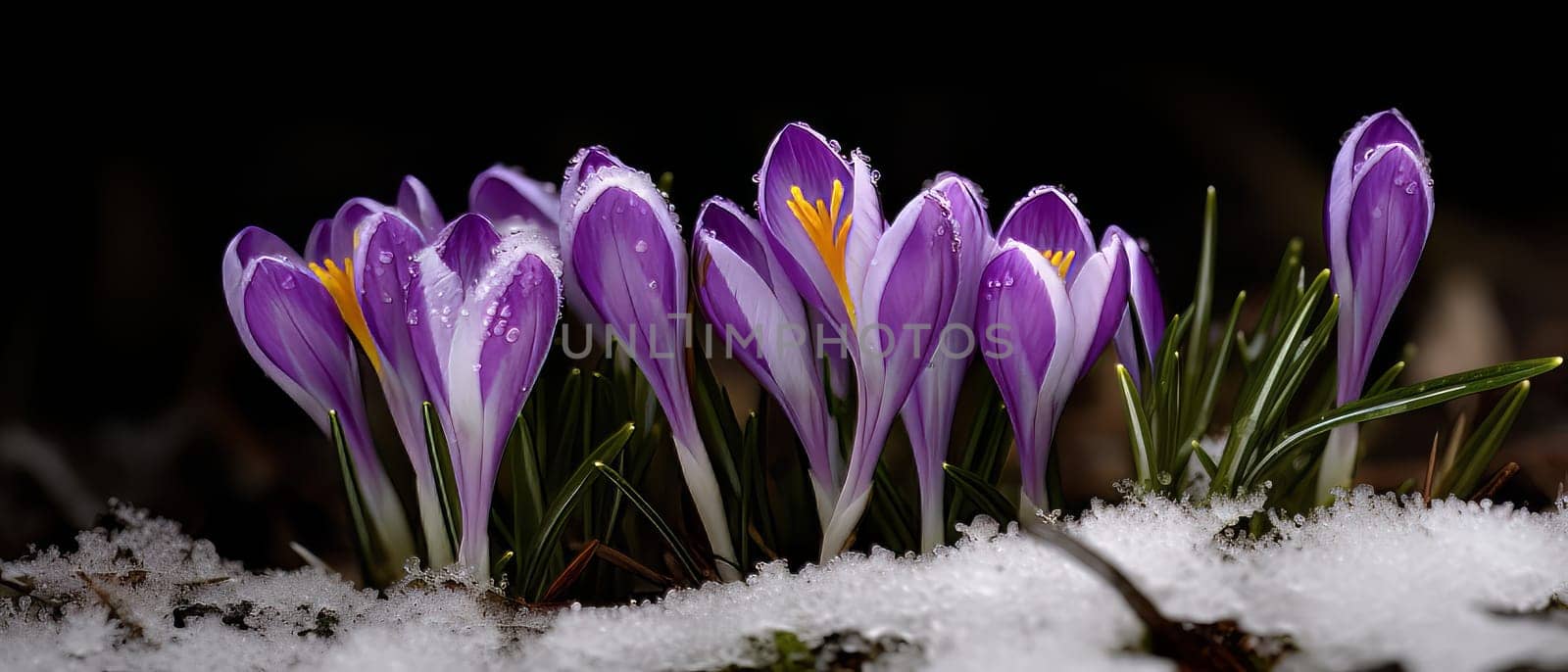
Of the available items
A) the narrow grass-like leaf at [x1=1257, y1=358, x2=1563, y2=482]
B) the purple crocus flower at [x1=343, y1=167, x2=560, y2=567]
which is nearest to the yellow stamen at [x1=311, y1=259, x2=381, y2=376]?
the purple crocus flower at [x1=343, y1=167, x2=560, y2=567]

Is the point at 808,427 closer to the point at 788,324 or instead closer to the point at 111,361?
the point at 788,324

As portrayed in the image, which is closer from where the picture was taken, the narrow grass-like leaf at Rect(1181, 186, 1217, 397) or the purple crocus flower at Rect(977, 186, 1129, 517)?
the purple crocus flower at Rect(977, 186, 1129, 517)

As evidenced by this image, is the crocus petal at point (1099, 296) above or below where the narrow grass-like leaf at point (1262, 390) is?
above

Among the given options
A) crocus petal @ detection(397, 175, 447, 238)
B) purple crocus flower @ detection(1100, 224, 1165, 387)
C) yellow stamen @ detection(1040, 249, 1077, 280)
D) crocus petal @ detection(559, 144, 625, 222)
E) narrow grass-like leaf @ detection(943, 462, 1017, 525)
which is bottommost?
narrow grass-like leaf @ detection(943, 462, 1017, 525)

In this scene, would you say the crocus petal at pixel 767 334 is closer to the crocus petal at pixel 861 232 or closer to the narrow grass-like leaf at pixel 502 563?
the crocus petal at pixel 861 232

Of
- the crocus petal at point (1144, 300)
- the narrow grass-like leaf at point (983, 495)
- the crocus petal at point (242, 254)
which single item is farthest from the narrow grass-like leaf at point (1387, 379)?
the crocus petal at point (242, 254)

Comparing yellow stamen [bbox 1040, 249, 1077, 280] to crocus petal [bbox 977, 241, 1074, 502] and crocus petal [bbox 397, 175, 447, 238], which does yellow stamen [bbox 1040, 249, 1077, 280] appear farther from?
crocus petal [bbox 397, 175, 447, 238]
